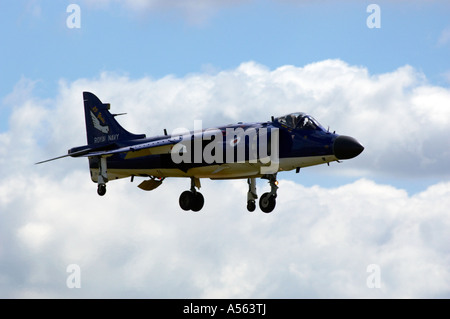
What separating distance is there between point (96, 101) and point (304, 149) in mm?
15816

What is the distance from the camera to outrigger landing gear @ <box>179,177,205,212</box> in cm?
4997

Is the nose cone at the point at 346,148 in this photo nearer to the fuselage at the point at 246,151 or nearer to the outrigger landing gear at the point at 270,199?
the fuselage at the point at 246,151

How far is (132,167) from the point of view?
49156mm

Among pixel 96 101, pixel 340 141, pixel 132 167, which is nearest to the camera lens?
pixel 340 141

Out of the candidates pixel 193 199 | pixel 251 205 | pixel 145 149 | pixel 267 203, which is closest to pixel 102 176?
→ pixel 145 149

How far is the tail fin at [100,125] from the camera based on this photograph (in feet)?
170

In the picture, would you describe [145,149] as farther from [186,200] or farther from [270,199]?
[270,199]

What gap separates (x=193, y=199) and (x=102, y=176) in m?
6.15

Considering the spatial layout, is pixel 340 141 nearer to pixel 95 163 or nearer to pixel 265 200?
pixel 265 200

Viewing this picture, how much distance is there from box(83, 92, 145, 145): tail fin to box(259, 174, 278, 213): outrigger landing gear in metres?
9.48

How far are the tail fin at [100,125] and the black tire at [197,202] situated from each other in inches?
201

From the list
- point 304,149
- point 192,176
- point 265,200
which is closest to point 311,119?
point 304,149

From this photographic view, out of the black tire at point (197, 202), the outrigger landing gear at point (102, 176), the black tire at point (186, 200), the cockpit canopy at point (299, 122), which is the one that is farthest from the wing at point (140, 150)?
the cockpit canopy at point (299, 122)

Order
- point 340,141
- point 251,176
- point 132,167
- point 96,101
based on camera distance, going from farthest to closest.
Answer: point 96,101
point 132,167
point 251,176
point 340,141
